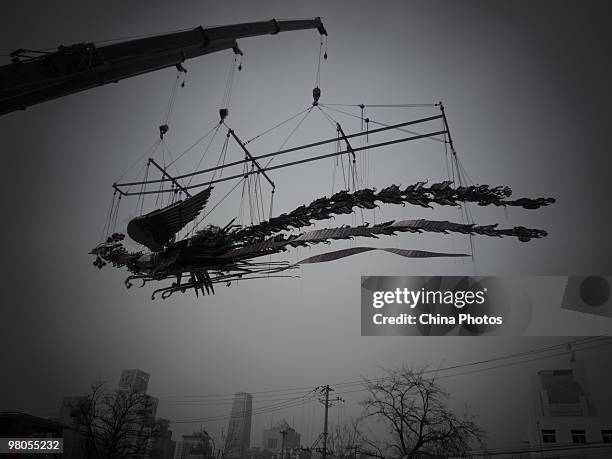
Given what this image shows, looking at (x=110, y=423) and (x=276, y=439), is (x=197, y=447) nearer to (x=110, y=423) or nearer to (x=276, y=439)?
(x=110, y=423)

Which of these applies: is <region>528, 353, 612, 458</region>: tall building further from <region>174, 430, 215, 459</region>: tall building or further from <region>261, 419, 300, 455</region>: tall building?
<region>261, 419, 300, 455</region>: tall building

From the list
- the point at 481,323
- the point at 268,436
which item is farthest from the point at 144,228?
the point at 268,436

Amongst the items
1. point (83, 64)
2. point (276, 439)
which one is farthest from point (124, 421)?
point (276, 439)

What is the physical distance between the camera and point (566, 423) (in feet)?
85.4

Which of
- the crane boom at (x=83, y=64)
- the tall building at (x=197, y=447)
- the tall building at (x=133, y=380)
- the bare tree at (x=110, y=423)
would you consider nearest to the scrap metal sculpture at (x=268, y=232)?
the crane boom at (x=83, y=64)

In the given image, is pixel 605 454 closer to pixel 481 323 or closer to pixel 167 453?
pixel 481 323

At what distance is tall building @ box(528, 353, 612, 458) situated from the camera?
903 inches

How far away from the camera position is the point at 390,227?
4789 mm

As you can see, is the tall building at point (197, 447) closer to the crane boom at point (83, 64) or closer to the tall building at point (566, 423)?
the tall building at point (566, 423)

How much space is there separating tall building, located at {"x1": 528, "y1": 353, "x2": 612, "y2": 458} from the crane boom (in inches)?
829

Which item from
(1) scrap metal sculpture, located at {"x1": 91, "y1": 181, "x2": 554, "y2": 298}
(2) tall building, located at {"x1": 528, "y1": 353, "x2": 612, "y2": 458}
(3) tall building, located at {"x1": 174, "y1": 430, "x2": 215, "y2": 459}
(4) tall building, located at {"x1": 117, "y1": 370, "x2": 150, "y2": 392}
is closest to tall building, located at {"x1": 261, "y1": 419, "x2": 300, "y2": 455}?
(3) tall building, located at {"x1": 174, "y1": 430, "x2": 215, "y2": 459}

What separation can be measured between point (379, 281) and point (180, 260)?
551cm

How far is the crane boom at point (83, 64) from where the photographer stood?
21.5 ft

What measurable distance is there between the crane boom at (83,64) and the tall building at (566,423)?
69.1 ft
